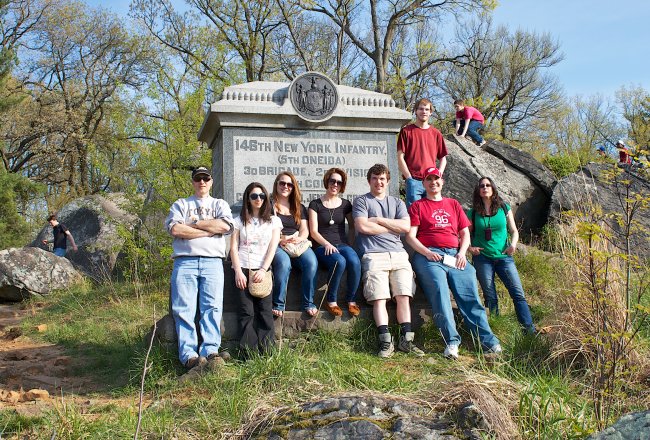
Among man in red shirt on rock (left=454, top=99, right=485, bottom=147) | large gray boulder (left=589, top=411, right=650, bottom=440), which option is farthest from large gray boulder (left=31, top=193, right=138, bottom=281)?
large gray boulder (left=589, top=411, right=650, bottom=440)

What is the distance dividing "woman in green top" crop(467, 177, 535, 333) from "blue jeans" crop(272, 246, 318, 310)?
64.5 inches

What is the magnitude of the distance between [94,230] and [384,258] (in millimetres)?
10896

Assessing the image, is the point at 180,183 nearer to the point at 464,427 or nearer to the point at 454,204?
the point at 454,204

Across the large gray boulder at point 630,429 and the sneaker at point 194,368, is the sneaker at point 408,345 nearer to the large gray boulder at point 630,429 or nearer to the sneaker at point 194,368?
the sneaker at point 194,368

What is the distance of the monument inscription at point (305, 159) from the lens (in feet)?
26.6

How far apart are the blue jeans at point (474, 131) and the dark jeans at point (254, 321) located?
34.0 feet

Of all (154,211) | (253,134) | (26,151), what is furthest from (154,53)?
(253,134)

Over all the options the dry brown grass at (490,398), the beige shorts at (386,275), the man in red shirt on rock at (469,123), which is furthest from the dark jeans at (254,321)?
the man in red shirt on rock at (469,123)

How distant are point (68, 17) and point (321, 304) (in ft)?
80.8

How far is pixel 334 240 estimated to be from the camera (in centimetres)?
654

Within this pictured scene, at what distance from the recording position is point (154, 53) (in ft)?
84.6

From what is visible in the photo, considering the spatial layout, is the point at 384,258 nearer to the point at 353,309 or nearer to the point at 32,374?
the point at 353,309

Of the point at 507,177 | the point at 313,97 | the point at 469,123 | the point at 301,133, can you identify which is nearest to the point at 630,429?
the point at 301,133

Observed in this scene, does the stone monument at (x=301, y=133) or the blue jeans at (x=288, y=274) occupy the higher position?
the stone monument at (x=301, y=133)
